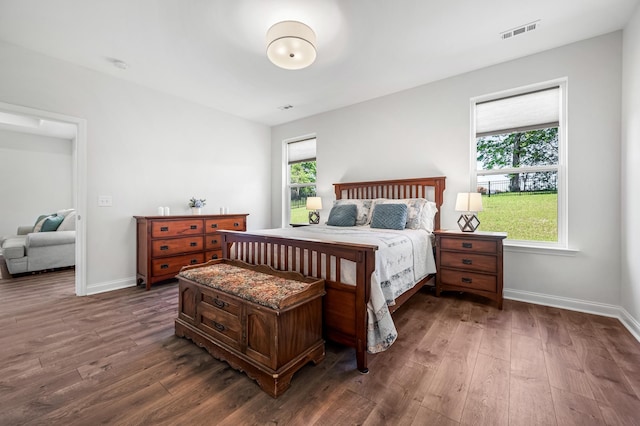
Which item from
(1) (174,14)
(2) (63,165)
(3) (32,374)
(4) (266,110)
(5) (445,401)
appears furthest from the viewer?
(2) (63,165)

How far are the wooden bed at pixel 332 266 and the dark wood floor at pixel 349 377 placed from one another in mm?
225

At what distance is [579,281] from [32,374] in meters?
4.63

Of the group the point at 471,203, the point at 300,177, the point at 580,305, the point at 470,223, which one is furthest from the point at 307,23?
the point at 580,305

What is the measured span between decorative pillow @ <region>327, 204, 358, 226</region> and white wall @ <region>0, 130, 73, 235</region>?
646cm

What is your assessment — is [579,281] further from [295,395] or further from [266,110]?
[266,110]

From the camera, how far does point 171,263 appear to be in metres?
3.61

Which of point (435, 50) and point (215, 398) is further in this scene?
point (435, 50)

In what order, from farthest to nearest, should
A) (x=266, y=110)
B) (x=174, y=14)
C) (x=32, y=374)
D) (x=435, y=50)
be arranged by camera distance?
(x=266, y=110), (x=435, y=50), (x=174, y=14), (x=32, y=374)

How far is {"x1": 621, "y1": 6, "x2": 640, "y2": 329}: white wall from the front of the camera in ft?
7.31

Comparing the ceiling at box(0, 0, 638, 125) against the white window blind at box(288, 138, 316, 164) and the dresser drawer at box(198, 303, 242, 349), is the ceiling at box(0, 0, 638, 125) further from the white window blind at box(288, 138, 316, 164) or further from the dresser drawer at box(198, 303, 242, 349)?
the dresser drawer at box(198, 303, 242, 349)

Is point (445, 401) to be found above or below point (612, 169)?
below

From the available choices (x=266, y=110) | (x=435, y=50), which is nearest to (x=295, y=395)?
(x=435, y=50)

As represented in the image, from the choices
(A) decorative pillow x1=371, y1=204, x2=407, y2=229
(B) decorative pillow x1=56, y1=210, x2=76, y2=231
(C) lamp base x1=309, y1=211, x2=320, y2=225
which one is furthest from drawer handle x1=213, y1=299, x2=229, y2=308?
(B) decorative pillow x1=56, y1=210, x2=76, y2=231

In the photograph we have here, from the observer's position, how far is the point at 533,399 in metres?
1.48
